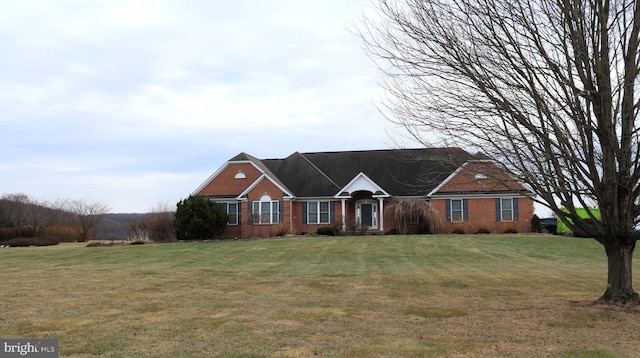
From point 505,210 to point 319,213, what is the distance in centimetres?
1170

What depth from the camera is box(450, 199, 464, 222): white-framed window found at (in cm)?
3650

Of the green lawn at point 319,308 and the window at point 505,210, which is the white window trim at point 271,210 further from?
the green lawn at point 319,308

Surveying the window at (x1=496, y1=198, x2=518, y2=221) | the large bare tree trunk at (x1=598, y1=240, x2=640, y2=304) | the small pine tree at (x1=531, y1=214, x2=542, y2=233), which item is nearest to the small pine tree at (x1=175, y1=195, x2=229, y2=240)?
the window at (x1=496, y1=198, x2=518, y2=221)

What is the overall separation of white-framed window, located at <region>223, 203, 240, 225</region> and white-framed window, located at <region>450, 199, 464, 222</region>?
1403 cm

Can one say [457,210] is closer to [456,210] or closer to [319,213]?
[456,210]

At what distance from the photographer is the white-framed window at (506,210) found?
36.0 m

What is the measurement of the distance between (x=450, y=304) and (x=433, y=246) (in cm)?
1506

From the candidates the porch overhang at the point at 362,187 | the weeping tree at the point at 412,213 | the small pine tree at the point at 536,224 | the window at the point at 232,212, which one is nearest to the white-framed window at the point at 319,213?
the porch overhang at the point at 362,187

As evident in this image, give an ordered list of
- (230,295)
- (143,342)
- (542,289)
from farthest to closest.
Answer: (542,289) < (230,295) < (143,342)

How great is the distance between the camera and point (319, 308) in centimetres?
1070

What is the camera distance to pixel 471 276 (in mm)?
16203

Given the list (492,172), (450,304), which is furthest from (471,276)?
(492,172)

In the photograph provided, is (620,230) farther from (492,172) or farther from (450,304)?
(450,304)

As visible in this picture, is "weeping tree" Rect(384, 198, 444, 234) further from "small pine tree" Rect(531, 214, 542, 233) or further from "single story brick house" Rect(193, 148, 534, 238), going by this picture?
"small pine tree" Rect(531, 214, 542, 233)
